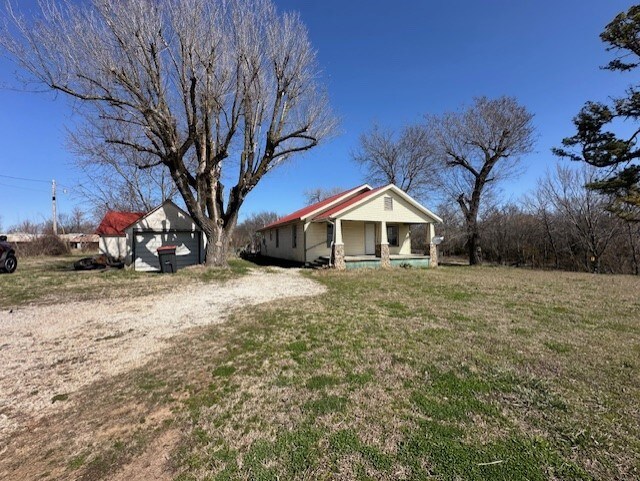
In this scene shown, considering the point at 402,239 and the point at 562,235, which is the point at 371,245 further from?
the point at 562,235

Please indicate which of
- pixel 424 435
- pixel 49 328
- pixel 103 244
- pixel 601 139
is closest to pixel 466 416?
pixel 424 435

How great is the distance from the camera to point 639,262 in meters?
16.2

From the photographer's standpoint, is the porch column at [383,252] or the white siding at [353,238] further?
the white siding at [353,238]

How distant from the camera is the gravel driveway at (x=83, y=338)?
9.95 feet

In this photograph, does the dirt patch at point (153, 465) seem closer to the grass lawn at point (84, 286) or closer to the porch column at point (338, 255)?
the grass lawn at point (84, 286)

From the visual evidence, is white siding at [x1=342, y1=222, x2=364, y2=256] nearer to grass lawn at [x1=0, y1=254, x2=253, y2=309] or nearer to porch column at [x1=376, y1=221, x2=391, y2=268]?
porch column at [x1=376, y1=221, x2=391, y2=268]

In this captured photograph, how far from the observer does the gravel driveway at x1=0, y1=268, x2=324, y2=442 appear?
303 cm

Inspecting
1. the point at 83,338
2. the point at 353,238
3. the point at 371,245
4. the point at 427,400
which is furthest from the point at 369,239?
the point at 427,400

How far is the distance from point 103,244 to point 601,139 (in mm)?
26365

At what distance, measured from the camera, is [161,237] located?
15.2 m

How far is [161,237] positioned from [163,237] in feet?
0.32

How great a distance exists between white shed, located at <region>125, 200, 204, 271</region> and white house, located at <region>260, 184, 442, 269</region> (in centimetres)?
553

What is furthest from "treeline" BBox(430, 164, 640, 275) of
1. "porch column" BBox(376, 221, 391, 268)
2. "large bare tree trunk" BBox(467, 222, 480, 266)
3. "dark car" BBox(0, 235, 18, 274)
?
"dark car" BBox(0, 235, 18, 274)

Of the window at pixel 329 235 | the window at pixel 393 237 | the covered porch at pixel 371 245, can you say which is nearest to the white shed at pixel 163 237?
the window at pixel 329 235
